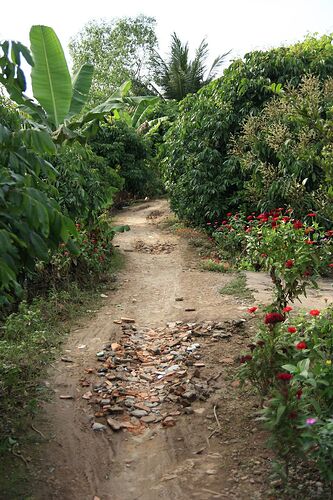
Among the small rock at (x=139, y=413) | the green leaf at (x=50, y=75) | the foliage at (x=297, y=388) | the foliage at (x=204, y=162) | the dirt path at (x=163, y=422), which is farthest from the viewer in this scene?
the foliage at (x=204, y=162)

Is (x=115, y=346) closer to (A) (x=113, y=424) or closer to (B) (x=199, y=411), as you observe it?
(A) (x=113, y=424)

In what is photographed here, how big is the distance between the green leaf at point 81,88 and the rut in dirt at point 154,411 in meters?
4.11

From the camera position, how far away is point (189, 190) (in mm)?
11156

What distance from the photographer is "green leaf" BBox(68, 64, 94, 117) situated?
8938 millimetres

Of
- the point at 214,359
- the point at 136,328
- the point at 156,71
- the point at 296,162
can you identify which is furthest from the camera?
the point at 156,71

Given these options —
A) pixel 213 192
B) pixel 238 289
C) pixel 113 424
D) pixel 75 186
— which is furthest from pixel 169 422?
pixel 213 192

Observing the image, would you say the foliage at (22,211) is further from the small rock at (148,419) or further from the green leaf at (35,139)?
the small rock at (148,419)

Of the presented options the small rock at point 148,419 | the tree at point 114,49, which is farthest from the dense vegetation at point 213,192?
the tree at point 114,49

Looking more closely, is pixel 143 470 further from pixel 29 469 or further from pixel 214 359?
pixel 214 359

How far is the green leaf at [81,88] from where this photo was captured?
894cm

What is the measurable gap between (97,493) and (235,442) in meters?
0.94

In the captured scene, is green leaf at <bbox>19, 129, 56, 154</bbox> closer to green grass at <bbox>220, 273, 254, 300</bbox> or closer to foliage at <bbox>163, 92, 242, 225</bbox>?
green grass at <bbox>220, 273, 254, 300</bbox>

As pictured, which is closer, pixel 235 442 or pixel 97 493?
pixel 97 493

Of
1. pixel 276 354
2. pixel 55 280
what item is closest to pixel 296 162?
pixel 55 280
